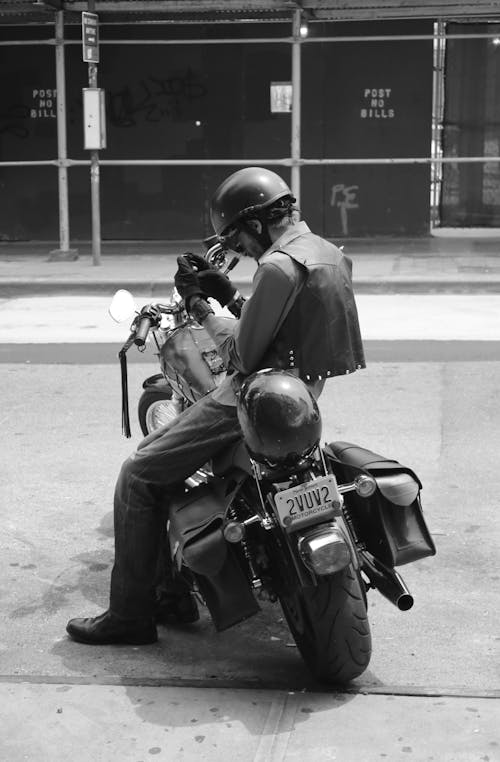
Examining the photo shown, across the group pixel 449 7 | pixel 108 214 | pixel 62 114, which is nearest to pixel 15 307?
pixel 62 114

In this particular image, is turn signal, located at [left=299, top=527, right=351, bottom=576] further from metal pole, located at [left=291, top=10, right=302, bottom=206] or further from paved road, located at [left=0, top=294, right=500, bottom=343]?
metal pole, located at [left=291, top=10, right=302, bottom=206]

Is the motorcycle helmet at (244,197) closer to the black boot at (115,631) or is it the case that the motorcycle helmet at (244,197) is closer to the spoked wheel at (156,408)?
the black boot at (115,631)

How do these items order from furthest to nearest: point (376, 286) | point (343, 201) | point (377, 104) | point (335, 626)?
point (343, 201), point (377, 104), point (376, 286), point (335, 626)

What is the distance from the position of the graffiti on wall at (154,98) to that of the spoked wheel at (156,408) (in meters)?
9.86

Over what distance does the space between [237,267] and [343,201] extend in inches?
91.8

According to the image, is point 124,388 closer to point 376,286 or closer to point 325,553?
point 325,553

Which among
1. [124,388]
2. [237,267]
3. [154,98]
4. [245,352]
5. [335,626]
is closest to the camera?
[335,626]

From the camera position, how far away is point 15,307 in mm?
11672

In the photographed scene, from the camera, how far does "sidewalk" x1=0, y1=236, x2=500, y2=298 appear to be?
12.1 meters

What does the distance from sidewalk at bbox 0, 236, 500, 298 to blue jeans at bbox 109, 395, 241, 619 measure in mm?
8117

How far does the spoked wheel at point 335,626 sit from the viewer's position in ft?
11.6

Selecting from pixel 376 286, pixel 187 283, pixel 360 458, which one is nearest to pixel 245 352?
pixel 360 458

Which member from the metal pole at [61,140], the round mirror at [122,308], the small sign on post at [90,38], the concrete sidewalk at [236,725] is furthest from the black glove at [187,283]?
the metal pole at [61,140]

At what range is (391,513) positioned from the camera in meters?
3.74
